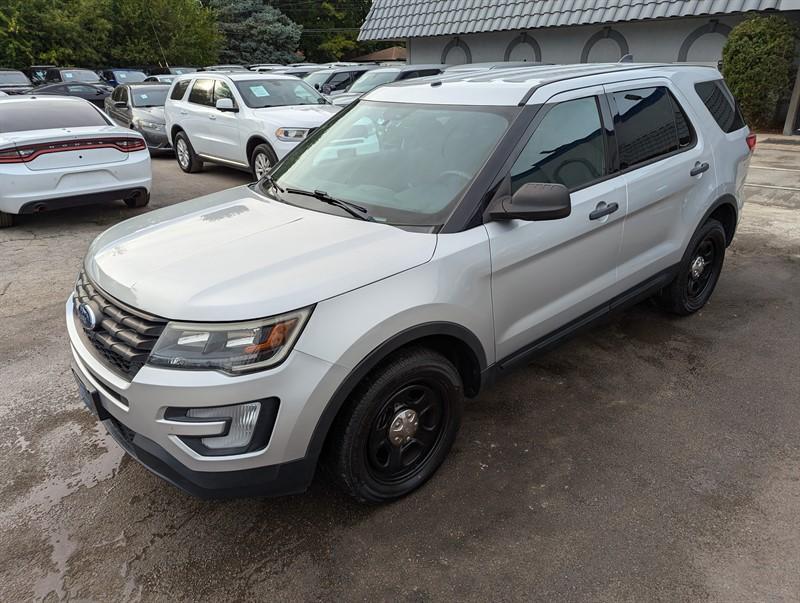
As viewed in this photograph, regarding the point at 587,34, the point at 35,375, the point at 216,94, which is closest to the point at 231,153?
the point at 216,94

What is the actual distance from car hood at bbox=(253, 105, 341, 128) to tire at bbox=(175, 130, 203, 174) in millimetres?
2353

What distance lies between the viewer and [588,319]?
3484mm

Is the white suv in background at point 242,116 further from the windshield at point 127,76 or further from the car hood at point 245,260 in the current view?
the windshield at point 127,76

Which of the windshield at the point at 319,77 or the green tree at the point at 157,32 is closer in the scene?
the windshield at the point at 319,77

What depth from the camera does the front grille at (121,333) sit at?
226 centimetres

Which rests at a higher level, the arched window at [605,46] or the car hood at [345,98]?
the arched window at [605,46]

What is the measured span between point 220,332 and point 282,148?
691cm

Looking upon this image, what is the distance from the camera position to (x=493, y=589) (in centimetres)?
231

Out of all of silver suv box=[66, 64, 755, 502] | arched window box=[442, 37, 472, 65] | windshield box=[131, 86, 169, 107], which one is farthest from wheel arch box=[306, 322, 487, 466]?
arched window box=[442, 37, 472, 65]

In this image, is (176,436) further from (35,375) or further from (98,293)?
(35,375)

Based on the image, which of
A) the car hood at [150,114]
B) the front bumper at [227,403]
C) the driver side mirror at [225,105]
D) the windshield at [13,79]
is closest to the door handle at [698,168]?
the front bumper at [227,403]

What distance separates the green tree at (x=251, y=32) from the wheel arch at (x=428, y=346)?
1531 inches

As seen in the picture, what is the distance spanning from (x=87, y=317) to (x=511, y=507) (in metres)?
2.07

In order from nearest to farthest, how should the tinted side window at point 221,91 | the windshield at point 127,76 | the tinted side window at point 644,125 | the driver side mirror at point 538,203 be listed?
the driver side mirror at point 538,203 → the tinted side window at point 644,125 → the tinted side window at point 221,91 → the windshield at point 127,76
